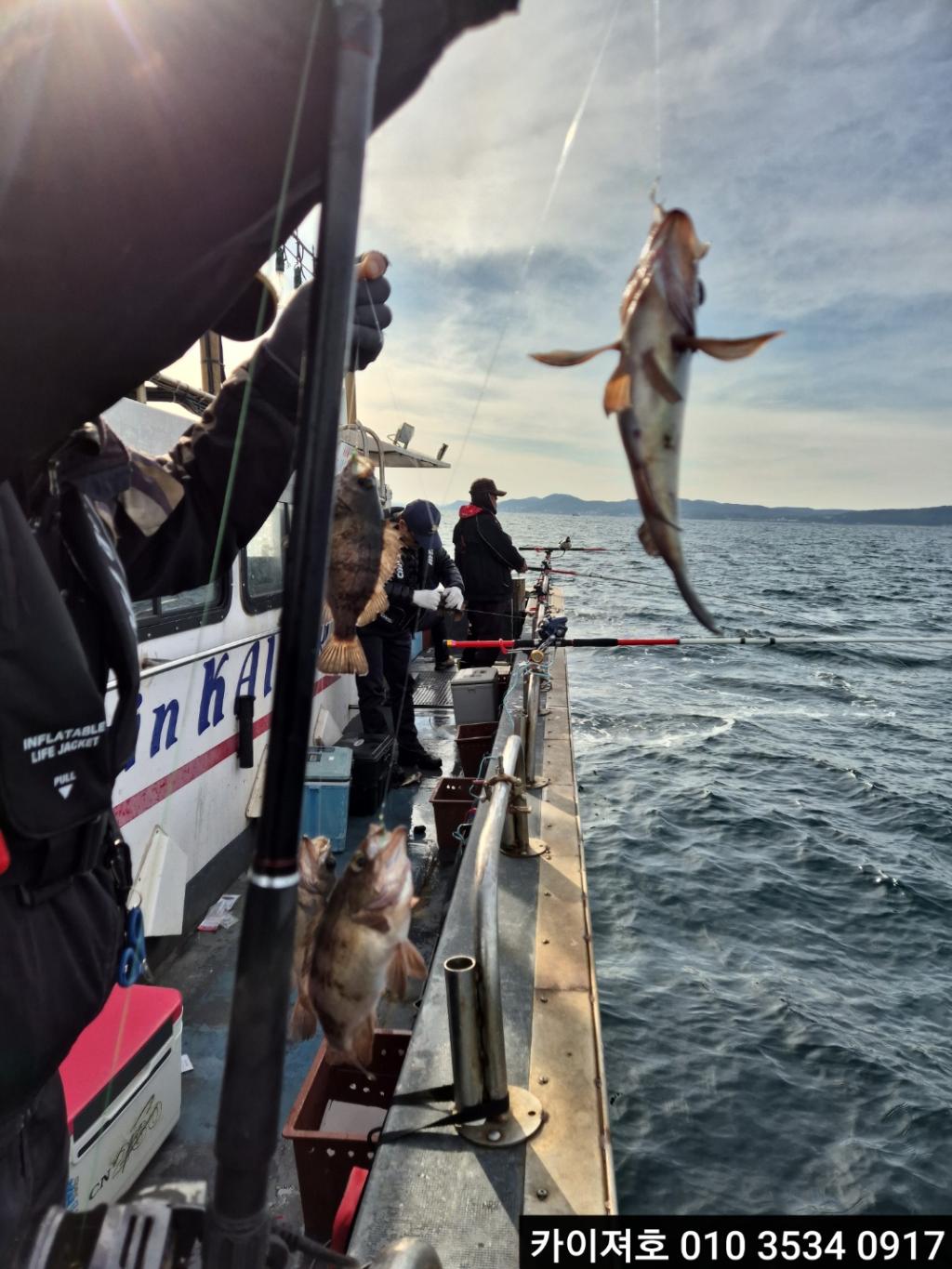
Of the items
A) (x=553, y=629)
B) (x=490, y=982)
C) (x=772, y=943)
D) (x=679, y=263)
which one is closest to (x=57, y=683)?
(x=679, y=263)

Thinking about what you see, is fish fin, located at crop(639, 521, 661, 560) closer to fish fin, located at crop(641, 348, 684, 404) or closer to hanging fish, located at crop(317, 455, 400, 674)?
fish fin, located at crop(641, 348, 684, 404)

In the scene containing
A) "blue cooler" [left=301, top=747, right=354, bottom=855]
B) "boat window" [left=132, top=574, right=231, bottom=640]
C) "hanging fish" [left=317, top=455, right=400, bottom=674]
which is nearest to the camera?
"hanging fish" [left=317, top=455, right=400, bottom=674]

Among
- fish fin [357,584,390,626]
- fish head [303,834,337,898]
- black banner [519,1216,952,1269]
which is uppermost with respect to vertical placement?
fish fin [357,584,390,626]

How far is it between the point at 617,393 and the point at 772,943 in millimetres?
7792

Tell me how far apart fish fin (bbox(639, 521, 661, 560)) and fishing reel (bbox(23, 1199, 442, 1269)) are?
1.07 m

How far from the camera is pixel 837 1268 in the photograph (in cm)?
396

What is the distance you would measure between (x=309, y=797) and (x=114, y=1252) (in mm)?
5070

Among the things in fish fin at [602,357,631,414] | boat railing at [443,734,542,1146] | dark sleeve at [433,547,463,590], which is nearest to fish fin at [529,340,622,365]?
fish fin at [602,357,631,414]

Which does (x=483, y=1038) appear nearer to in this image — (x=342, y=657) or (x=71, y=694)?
(x=342, y=657)

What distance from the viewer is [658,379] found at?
1023 mm

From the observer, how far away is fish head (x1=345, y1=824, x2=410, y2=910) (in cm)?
166

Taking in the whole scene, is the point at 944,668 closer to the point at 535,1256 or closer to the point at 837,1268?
the point at 837,1268

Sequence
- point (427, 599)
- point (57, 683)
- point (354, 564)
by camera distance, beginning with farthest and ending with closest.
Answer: point (427, 599)
point (354, 564)
point (57, 683)

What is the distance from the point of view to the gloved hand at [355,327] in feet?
5.52
